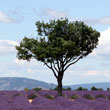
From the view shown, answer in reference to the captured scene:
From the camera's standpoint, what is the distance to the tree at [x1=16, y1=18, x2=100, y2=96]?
103 feet

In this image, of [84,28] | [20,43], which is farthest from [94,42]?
[20,43]

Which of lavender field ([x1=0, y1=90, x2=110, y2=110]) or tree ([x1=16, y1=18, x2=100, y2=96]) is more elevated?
tree ([x1=16, y1=18, x2=100, y2=96])

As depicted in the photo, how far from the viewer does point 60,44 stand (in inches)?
1223

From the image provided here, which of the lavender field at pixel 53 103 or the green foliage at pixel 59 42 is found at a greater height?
the green foliage at pixel 59 42

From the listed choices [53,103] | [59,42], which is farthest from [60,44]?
[53,103]

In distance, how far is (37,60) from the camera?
1298 inches

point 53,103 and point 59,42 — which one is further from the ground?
point 59,42

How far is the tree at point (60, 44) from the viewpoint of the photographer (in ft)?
103

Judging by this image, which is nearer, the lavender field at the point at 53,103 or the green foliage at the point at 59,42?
the lavender field at the point at 53,103

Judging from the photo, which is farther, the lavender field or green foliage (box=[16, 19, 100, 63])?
green foliage (box=[16, 19, 100, 63])

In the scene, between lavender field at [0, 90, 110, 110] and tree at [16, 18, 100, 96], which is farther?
tree at [16, 18, 100, 96]

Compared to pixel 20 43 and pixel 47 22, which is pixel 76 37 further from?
pixel 20 43

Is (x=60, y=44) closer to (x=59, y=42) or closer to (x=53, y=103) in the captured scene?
(x=59, y=42)

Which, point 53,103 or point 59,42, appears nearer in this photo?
point 53,103
